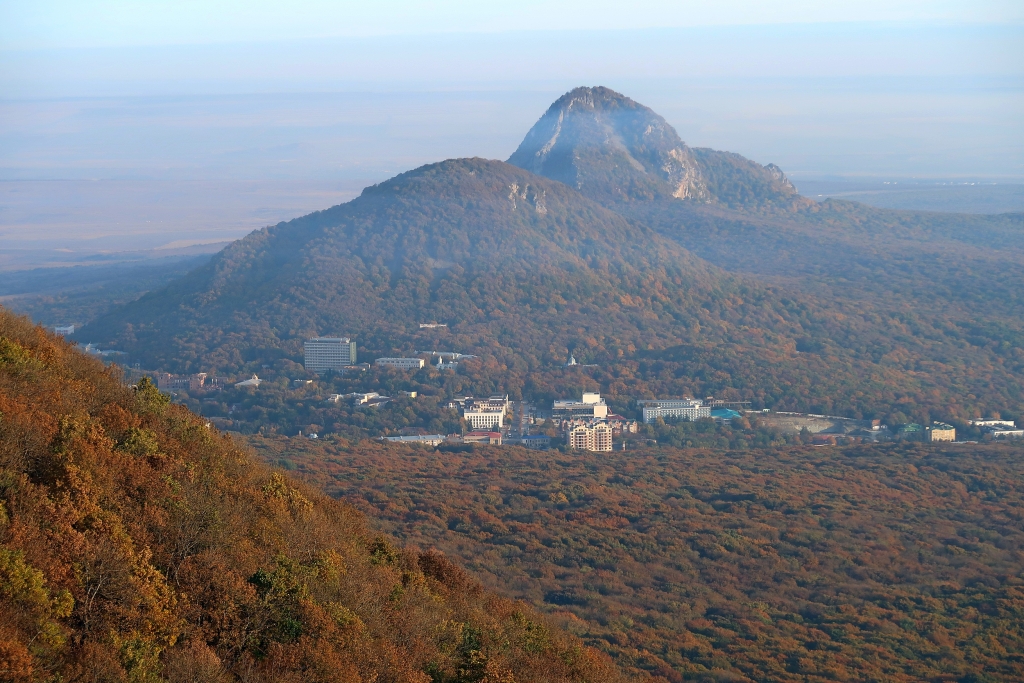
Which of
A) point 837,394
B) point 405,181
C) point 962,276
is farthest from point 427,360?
point 962,276

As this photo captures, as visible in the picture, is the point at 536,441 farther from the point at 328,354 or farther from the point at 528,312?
the point at 528,312

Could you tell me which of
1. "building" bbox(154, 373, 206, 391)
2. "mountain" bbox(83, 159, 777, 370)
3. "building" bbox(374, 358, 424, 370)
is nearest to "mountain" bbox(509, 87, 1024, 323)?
"mountain" bbox(83, 159, 777, 370)

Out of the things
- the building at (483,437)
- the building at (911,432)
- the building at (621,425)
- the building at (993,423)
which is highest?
the building at (483,437)

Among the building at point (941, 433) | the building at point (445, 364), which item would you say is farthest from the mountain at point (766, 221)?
the building at point (941, 433)

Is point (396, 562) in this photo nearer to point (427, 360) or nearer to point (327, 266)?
point (427, 360)

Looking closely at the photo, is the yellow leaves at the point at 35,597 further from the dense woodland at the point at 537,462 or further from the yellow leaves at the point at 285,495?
the yellow leaves at the point at 285,495
